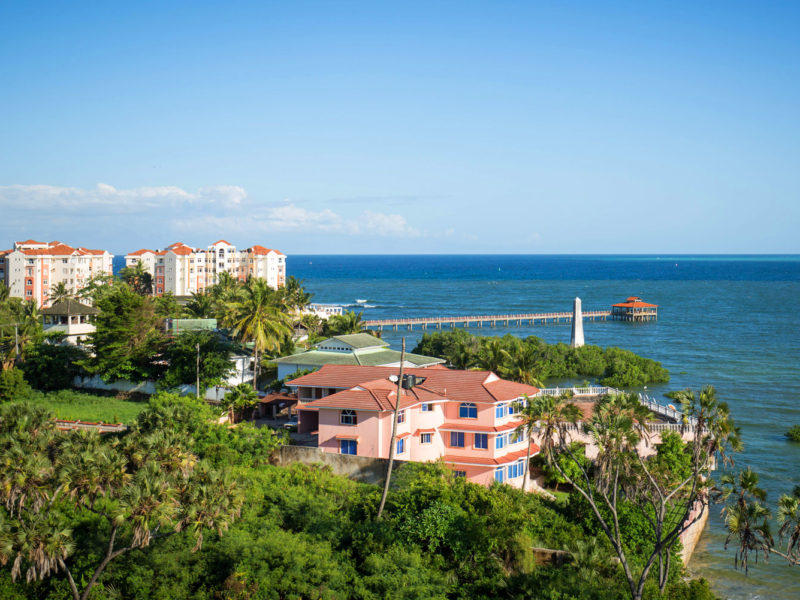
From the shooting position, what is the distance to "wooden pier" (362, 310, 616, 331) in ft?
442

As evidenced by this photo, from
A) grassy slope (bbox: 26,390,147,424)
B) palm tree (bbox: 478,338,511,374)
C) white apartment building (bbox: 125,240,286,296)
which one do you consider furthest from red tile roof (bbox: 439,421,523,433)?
white apartment building (bbox: 125,240,286,296)

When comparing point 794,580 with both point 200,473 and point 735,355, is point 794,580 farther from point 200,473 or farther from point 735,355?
point 735,355

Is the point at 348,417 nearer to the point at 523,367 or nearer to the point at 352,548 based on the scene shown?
the point at 352,548

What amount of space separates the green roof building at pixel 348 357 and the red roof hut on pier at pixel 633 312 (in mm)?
98048

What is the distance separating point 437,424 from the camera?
42312 millimetres

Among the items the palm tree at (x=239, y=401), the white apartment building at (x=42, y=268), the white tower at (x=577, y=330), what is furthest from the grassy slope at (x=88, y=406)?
→ the white apartment building at (x=42, y=268)

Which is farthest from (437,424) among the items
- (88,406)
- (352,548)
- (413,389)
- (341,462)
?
(88,406)

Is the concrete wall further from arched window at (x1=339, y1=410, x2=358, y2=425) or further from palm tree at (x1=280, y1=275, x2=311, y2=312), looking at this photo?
palm tree at (x1=280, y1=275, x2=311, y2=312)

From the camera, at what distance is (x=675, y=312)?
165 metres

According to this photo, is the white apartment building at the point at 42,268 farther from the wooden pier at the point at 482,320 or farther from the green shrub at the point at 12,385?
the green shrub at the point at 12,385

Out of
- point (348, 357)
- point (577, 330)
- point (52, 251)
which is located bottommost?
point (577, 330)

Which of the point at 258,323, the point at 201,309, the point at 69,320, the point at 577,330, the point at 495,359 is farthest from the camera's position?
the point at 577,330

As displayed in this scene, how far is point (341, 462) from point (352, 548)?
23.7ft

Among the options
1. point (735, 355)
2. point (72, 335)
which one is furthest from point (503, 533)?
point (735, 355)
